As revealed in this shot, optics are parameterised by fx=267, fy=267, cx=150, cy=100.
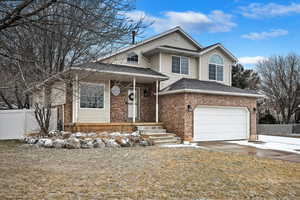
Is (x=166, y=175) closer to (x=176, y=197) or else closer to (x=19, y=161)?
(x=176, y=197)

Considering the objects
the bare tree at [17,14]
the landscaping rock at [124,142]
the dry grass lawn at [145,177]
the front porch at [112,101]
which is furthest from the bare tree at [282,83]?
the bare tree at [17,14]

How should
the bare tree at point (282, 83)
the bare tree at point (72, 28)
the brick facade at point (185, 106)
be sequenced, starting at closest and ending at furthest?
the bare tree at point (72, 28)
the brick facade at point (185, 106)
the bare tree at point (282, 83)

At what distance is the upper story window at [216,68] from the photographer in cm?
1834

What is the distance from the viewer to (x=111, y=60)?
1584cm

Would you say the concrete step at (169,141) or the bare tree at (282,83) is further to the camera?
the bare tree at (282,83)

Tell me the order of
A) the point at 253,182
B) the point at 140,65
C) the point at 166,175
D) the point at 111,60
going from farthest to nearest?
the point at 140,65 → the point at 111,60 → the point at 166,175 → the point at 253,182

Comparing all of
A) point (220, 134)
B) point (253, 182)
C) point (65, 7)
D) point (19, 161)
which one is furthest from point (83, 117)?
point (253, 182)

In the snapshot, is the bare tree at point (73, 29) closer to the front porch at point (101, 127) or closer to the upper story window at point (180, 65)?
the front porch at point (101, 127)

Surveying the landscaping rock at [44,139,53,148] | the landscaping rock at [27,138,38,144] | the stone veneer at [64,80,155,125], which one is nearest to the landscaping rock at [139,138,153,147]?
the stone veneer at [64,80,155,125]

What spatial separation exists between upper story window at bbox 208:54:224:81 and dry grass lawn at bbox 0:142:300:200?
1054 cm

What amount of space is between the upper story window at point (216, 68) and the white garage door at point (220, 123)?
3653 mm

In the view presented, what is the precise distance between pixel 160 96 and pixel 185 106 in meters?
2.49

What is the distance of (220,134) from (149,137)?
442 cm

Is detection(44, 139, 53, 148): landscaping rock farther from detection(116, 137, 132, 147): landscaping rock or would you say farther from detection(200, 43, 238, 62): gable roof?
detection(200, 43, 238, 62): gable roof
